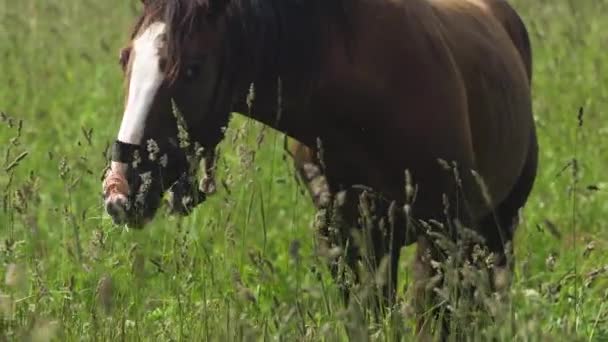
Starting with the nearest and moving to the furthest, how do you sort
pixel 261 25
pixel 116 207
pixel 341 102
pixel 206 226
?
pixel 116 207
pixel 261 25
pixel 341 102
pixel 206 226

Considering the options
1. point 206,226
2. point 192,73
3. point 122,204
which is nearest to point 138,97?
point 192,73

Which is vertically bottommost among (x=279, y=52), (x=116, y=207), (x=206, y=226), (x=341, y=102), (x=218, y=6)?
(x=206, y=226)

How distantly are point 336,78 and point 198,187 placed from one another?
0.58 metres

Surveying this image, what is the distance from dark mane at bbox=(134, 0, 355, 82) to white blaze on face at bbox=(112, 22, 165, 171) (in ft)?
0.15

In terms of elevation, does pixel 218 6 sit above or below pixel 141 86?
above

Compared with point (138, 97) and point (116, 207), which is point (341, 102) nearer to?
point (138, 97)

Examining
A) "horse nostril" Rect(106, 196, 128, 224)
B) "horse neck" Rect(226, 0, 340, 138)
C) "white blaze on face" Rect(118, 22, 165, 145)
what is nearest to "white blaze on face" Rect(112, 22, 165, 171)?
"white blaze on face" Rect(118, 22, 165, 145)

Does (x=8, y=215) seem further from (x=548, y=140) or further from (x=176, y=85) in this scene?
(x=548, y=140)

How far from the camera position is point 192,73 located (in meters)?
3.59

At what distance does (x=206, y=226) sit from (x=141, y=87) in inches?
48.5

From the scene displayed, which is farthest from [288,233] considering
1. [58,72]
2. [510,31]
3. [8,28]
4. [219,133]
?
[8,28]

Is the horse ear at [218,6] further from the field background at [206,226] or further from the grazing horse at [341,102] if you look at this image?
the field background at [206,226]

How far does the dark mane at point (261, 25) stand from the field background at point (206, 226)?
0.24m

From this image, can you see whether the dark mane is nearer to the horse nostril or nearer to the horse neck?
the horse neck
